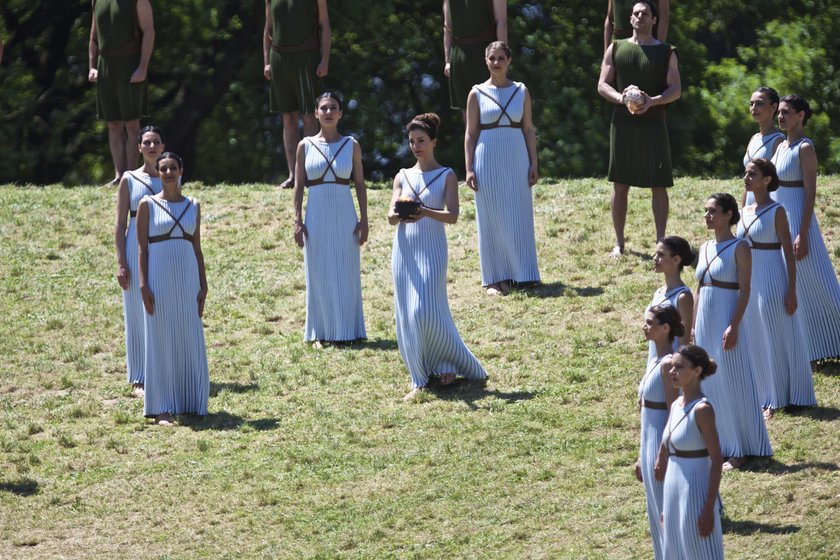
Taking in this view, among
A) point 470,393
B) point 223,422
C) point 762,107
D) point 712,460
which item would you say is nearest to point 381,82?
point 470,393

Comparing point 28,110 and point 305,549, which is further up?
point 28,110

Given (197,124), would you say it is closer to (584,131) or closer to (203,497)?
(584,131)

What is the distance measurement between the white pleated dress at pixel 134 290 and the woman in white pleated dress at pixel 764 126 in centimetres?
Result: 438

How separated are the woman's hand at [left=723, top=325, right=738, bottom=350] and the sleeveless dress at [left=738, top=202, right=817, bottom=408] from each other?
921 mm

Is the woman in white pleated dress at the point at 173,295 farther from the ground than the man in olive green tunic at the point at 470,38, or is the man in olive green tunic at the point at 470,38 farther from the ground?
the man in olive green tunic at the point at 470,38

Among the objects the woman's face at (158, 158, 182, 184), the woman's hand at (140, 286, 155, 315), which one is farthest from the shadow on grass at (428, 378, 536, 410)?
the woman's face at (158, 158, 182, 184)

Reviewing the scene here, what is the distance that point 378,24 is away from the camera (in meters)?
25.1

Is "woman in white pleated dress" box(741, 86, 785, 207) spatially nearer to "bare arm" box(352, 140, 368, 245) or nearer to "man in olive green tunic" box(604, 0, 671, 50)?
"man in olive green tunic" box(604, 0, 671, 50)

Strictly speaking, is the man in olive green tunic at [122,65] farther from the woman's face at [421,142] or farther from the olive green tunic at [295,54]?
the woman's face at [421,142]

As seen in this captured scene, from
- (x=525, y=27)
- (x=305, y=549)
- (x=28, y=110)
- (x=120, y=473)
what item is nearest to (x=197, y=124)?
(x=28, y=110)

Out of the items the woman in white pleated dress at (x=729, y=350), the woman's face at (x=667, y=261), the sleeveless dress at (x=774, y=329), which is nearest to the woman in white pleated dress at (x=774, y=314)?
the sleeveless dress at (x=774, y=329)

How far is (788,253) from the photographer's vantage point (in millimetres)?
11711

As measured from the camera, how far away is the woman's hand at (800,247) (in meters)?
12.6

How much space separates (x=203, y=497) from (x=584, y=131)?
537 inches
